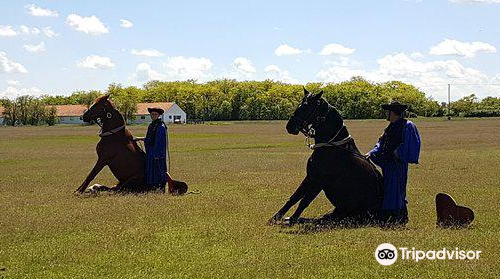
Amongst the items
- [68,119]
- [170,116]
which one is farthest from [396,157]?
[68,119]

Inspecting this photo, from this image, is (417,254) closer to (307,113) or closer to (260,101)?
(307,113)

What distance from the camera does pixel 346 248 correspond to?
27.8 ft

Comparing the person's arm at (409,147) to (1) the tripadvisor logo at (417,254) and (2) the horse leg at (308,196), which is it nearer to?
(2) the horse leg at (308,196)

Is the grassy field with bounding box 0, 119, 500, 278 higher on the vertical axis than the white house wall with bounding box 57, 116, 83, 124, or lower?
higher

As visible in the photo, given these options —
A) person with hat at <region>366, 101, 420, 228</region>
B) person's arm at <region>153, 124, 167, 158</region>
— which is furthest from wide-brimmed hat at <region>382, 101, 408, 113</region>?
person's arm at <region>153, 124, 167, 158</region>

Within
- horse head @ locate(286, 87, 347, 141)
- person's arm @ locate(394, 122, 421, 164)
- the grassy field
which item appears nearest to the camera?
the grassy field

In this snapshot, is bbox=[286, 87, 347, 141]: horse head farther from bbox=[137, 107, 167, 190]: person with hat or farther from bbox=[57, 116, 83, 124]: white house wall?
bbox=[57, 116, 83, 124]: white house wall

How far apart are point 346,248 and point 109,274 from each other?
10.4 feet

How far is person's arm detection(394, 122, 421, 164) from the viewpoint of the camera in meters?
9.74

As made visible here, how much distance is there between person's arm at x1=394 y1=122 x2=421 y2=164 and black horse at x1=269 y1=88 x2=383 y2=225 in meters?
0.62

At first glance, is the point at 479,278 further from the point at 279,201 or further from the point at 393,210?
the point at 279,201

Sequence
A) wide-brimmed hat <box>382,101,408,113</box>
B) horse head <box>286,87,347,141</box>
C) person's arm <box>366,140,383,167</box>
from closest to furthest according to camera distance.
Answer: wide-brimmed hat <box>382,101,408,113</box>
horse head <box>286,87,347,141</box>
person's arm <box>366,140,383,167</box>

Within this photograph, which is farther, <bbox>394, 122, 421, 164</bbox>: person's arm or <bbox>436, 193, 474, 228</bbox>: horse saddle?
<bbox>436, 193, 474, 228</bbox>: horse saddle

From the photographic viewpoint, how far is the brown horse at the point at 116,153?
14.9 m
